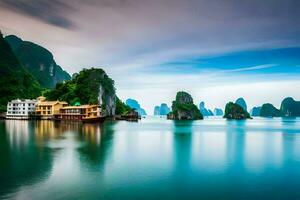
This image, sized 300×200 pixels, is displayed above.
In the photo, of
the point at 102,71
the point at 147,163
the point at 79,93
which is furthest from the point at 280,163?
the point at 102,71

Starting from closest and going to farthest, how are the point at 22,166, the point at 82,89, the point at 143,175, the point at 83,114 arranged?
the point at 143,175 → the point at 22,166 → the point at 83,114 → the point at 82,89

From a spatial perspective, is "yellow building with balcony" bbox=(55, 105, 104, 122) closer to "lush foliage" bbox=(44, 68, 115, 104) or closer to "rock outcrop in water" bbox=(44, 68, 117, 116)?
"rock outcrop in water" bbox=(44, 68, 117, 116)

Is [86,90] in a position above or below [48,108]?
above

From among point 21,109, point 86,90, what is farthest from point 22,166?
point 86,90

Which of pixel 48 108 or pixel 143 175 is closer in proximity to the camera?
pixel 143 175

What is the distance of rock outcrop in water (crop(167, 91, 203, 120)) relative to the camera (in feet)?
550

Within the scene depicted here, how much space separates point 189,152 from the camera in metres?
30.8

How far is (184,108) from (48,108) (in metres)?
88.5

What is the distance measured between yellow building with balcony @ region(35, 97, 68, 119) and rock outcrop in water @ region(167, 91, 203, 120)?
276ft

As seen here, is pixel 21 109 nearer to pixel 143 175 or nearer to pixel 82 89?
pixel 82 89

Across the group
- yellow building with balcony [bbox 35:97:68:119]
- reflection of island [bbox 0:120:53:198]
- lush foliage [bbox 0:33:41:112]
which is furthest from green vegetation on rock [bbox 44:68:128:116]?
reflection of island [bbox 0:120:53:198]

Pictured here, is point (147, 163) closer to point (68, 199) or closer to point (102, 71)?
point (68, 199)

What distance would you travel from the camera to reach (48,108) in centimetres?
9394

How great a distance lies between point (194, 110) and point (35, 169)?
15792 centimetres
